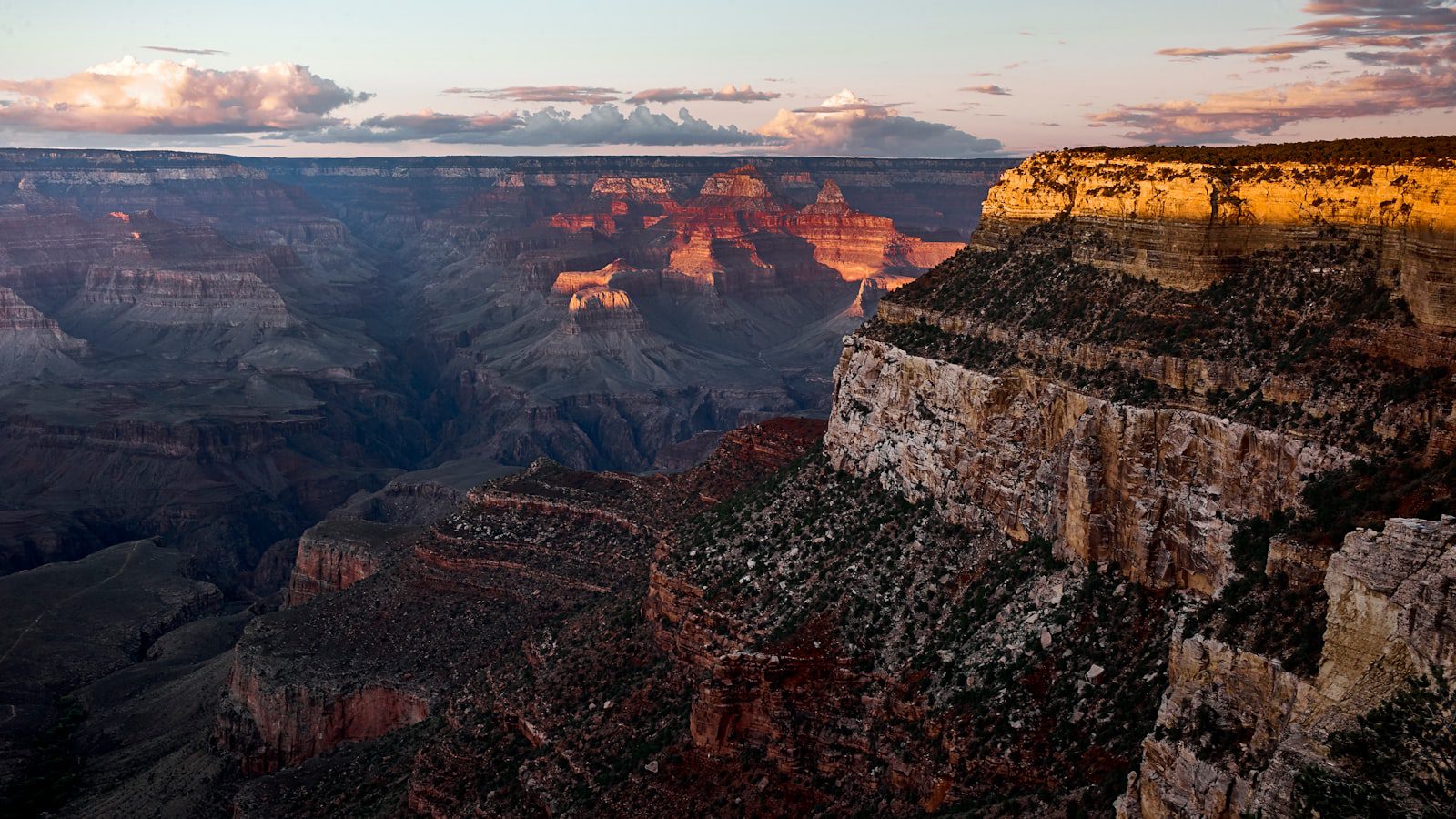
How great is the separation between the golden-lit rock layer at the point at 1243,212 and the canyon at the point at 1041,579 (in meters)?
0.09

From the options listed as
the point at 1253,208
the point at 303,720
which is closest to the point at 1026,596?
the point at 1253,208

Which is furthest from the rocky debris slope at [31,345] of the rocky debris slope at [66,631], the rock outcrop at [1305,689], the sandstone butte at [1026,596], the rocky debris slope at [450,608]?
the rock outcrop at [1305,689]

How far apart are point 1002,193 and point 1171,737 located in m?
25.2

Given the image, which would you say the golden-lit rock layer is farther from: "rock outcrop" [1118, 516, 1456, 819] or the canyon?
"rock outcrop" [1118, 516, 1456, 819]

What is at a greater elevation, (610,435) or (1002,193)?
(1002,193)

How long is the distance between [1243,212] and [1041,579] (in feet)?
33.1

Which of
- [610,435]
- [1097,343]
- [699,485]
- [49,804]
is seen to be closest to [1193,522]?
[1097,343]

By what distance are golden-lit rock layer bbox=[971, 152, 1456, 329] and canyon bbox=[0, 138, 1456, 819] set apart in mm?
91

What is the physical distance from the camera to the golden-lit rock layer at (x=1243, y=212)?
1083 inches

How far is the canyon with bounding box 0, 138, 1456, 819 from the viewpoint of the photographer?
21859 mm

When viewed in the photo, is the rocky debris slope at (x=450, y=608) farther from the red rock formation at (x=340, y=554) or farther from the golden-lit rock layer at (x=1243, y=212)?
the golden-lit rock layer at (x=1243, y=212)

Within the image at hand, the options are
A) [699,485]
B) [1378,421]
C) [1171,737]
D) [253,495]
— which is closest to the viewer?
[1171,737]

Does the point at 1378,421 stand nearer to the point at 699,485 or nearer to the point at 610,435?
the point at 699,485

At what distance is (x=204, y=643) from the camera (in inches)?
3351
